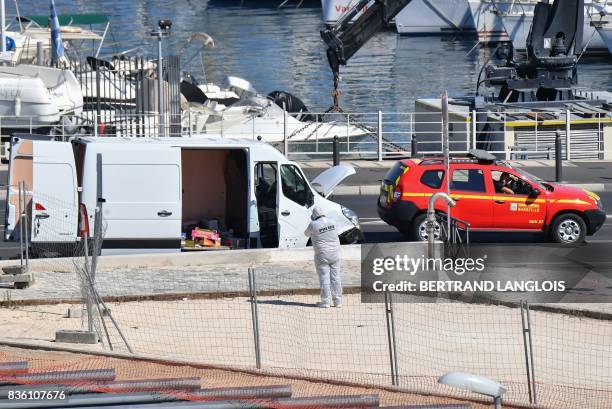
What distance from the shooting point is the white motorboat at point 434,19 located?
88.7 m

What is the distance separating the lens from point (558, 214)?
2180cm

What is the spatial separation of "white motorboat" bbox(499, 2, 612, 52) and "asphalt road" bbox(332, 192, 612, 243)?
52659 millimetres

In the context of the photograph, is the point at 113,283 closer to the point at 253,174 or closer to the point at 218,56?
the point at 253,174

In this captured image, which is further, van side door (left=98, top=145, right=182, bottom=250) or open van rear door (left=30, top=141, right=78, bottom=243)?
van side door (left=98, top=145, right=182, bottom=250)

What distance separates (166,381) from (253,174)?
7.59 metres

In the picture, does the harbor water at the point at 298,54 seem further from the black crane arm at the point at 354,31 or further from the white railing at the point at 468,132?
the white railing at the point at 468,132

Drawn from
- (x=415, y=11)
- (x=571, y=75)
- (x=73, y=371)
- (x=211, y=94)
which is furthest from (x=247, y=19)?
(x=73, y=371)

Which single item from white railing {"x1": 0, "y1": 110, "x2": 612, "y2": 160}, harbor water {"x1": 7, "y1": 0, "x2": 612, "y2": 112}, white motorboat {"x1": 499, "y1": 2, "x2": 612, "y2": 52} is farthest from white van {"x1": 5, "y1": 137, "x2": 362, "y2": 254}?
white motorboat {"x1": 499, "y1": 2, "x2": 612, "y2": 52}

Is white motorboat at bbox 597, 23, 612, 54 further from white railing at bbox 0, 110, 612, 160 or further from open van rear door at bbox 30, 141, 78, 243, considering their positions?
open van rear door at bbox 30, 141, 78, 243

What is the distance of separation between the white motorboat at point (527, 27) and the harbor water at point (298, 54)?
1096mm

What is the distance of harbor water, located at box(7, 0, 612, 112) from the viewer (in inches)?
2657

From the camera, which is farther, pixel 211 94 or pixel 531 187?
pixel 211 94

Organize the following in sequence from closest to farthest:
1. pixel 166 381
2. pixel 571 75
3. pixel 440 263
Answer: pixel 166 381
pixel 440 263
pixel 571 75

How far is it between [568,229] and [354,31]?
18007mm
